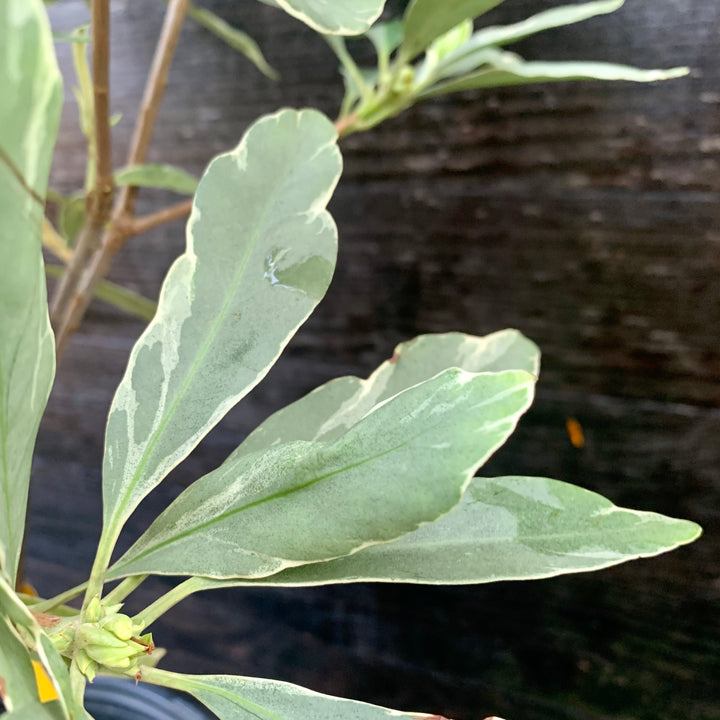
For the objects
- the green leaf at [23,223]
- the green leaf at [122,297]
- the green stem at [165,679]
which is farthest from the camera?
the green leaf at [122,297]

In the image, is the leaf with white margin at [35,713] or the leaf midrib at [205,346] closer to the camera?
the leaf with white margin at [35,713]

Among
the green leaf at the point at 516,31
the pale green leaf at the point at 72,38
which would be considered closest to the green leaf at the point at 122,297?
the pale green leaf at the point at 72,38

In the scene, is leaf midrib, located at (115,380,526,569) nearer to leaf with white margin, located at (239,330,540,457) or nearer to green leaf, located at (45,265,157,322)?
leaf with white margin, located at (239,330,540,457)

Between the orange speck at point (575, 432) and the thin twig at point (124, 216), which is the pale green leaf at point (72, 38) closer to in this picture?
the thin twig at point (124, 216)

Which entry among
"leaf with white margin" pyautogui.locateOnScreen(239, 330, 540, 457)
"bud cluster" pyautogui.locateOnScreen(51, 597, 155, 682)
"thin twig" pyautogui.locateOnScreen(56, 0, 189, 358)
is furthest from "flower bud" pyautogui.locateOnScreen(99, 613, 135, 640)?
"thin twig" pyautogui.locateOnScreen(56, 0, 189, 358)

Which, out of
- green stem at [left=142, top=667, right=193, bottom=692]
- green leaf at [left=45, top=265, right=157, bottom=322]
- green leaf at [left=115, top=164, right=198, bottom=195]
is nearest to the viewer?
green stem at [left=142, top=667, right=193, bottom=692]

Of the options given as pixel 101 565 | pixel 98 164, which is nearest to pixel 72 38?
pixel 98 164

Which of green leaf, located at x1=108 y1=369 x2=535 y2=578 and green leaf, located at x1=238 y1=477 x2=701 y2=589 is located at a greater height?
green leaf, located at x1=108 y1=369 x2=535 y2=578
